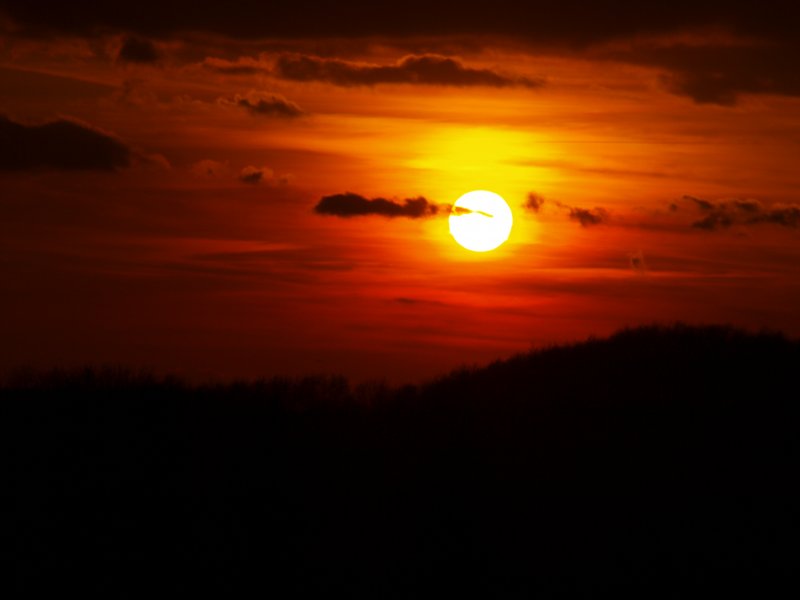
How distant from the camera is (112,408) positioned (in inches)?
949

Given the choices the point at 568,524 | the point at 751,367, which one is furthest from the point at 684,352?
the point at 568,524

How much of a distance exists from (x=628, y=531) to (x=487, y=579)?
2962 millimetres

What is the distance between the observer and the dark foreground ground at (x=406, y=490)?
17.8 meters

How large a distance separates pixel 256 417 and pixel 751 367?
43.4 ft

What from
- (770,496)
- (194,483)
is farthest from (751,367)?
(194,483)

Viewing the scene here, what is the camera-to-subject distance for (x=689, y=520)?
65.2 feet

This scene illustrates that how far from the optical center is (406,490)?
20.8 metres

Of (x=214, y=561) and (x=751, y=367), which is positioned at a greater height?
(x=751, y=367)

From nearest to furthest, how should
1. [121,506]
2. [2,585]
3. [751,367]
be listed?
[2,585]
[121,506]
[751,367]

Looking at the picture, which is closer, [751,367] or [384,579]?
[384,579]

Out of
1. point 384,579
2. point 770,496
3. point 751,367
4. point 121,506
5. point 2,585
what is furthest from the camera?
point 751,367

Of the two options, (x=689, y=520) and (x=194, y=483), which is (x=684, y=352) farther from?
(x=194, y=483)

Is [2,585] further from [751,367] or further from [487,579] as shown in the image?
[751,367]

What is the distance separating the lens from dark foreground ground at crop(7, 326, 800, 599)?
1780 cm
